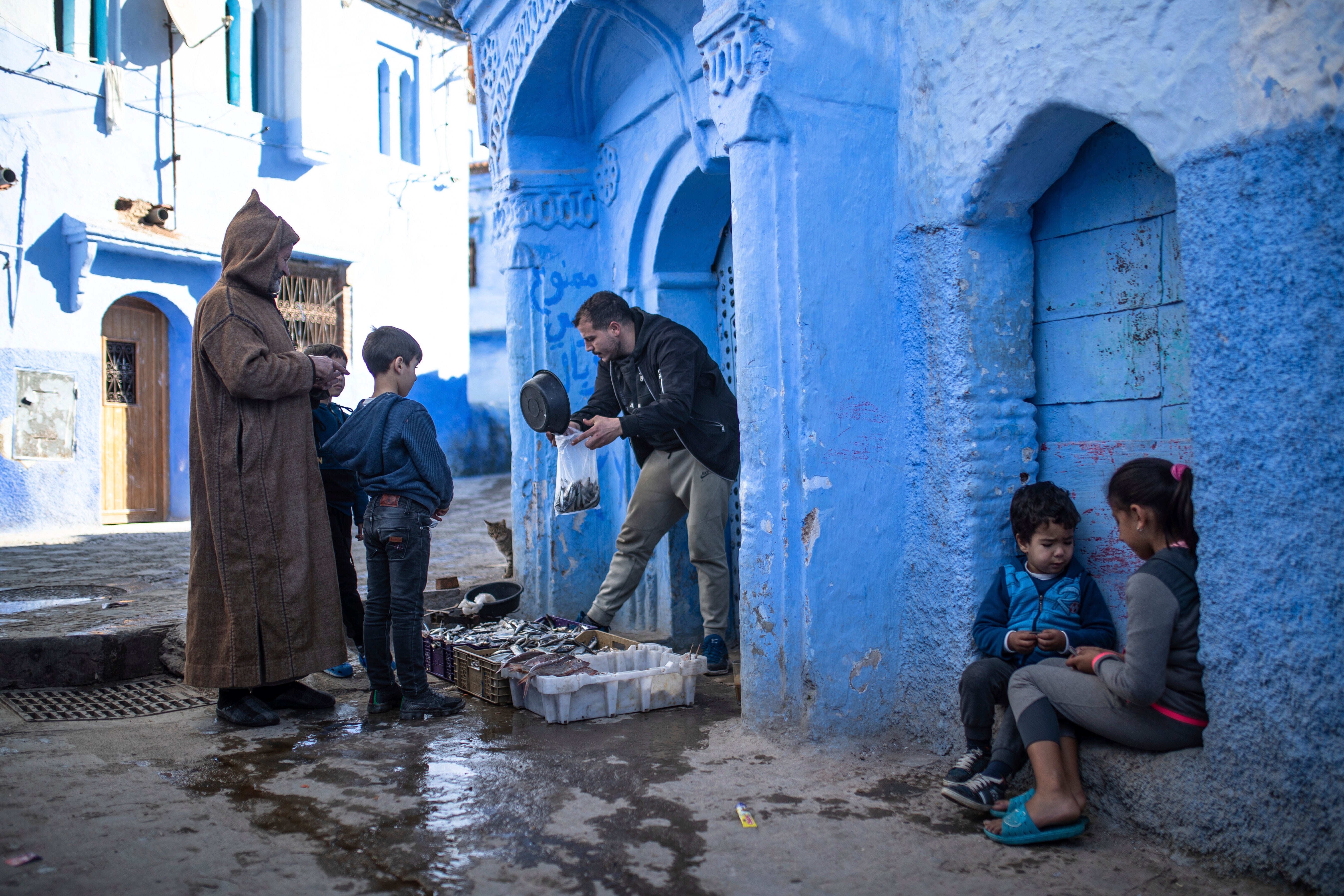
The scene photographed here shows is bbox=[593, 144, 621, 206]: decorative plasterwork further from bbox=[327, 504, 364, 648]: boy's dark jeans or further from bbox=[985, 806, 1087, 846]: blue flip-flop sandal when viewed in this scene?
bbox=[985, 806, 1087, 846]: blue flip-flop sandal

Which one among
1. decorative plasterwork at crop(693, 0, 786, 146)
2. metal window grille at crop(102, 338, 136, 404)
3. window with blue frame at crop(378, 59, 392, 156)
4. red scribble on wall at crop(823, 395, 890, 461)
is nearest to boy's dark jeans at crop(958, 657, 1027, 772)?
red scribble on wall at crop(823, 395, 890, 461)

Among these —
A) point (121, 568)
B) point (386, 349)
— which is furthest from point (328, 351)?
point (121, 568)

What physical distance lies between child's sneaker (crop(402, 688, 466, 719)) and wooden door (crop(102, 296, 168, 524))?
10.1 m

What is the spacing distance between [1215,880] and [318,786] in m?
2.65

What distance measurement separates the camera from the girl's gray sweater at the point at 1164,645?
262 centimetres

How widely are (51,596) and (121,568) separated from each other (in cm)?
156

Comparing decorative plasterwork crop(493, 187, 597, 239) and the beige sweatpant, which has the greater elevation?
decorative plasterwork crop(493, 187, 597, 239)

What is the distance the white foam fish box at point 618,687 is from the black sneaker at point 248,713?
970 mm

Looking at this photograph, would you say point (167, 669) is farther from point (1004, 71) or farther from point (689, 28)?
point (1004, 71)

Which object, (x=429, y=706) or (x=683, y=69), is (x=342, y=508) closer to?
(x=429, y=706)

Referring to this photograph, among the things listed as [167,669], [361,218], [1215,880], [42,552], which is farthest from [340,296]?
[1215,880]

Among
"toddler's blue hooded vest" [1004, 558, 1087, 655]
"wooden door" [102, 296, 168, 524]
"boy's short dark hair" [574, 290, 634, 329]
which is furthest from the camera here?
"wooden door" [102, 296, 168, 524]

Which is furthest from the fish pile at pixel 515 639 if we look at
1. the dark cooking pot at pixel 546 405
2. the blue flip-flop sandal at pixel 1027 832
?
the blue flip-flop sandal at pixel 1027 832

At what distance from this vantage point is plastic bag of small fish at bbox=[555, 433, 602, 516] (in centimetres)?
495
